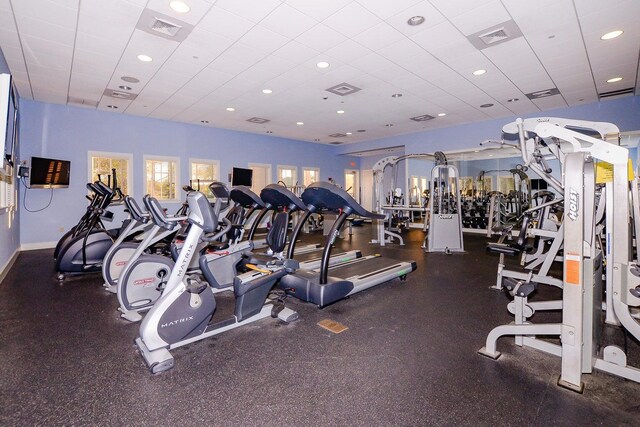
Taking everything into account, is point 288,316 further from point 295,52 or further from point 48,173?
point 48,173

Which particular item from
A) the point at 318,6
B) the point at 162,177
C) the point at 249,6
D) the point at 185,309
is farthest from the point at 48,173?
the point at 318,6

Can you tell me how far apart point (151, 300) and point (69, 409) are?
1481 millimetres

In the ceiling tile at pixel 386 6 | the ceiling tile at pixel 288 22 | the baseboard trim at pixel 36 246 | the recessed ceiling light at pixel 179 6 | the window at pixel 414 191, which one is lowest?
the baseboard trim at pixel 36 246

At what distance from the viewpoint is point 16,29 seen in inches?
144

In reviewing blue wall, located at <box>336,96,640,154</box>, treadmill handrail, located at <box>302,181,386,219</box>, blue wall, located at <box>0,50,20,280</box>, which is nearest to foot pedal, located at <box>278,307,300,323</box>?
treadmill handrail, located at <box>302,181,386,219</box>

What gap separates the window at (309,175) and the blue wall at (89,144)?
2.09 m

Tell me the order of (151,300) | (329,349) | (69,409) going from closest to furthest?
(69,409)
(329,349)
(151,300)

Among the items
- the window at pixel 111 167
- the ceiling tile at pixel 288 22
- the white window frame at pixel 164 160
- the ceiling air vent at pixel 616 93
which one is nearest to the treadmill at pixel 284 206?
the ceiling tile at pixel 288 22

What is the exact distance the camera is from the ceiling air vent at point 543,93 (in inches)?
235

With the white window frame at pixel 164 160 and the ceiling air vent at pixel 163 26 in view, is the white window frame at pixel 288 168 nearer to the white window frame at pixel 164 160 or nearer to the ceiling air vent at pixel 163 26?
the white window frame at pixel 164 160

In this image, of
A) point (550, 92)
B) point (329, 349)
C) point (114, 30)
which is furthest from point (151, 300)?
point (550, 92)

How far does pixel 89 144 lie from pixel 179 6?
5660 millimetres

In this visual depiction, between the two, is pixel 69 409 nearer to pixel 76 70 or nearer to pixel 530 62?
pixel 76 70

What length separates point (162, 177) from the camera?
8.58m
